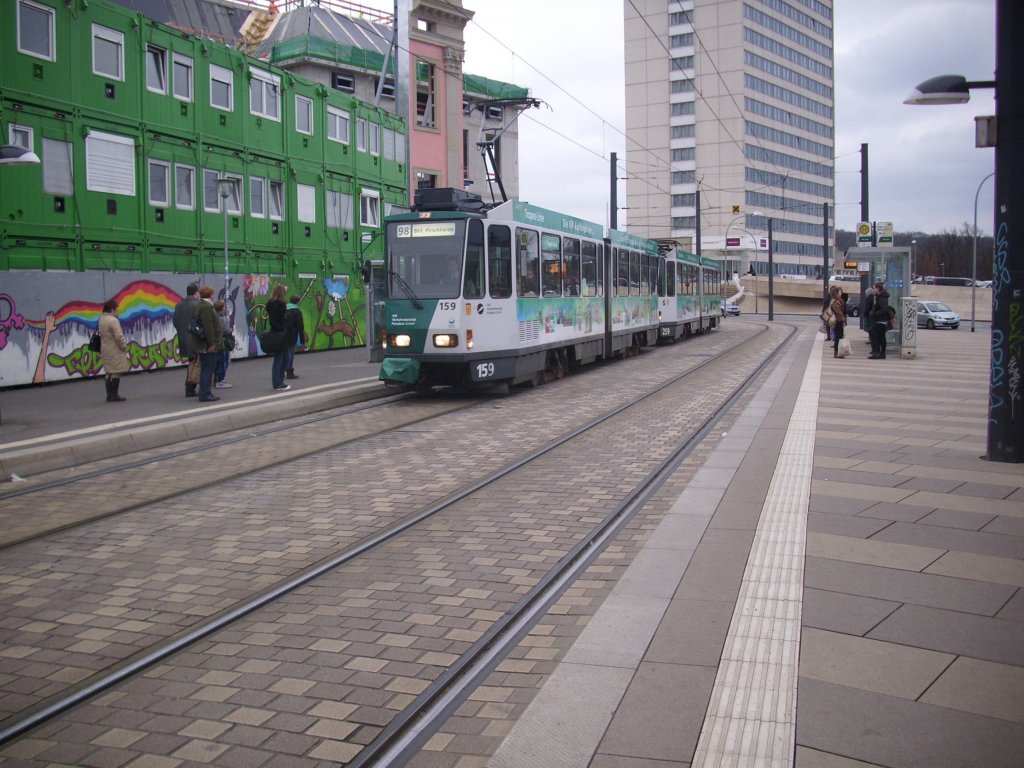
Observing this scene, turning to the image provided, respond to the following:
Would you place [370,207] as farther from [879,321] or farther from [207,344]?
[207,344]

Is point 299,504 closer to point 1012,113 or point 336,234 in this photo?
point 1012,113

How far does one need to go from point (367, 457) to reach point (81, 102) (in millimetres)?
13935

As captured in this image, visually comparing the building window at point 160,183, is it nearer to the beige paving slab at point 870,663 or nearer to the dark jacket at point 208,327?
the dark jacket at point 208,327

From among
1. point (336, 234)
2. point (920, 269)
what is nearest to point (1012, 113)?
point (336, 234)

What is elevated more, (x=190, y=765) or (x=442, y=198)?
(x=442, y=198)

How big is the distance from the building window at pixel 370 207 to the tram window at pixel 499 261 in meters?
16.5

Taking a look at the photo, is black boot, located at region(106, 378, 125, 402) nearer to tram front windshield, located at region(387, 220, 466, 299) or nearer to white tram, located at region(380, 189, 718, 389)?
white tram, located at region(380, 189, 718, 389)

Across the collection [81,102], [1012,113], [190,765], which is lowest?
[190,765]

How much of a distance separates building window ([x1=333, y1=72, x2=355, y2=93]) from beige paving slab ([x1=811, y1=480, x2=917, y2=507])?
40.6 metres

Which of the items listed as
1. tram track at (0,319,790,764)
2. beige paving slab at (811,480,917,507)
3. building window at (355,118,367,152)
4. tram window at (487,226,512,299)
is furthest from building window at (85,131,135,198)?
beige paving slab at (811,480,917,507)

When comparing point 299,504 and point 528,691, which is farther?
point 299,504

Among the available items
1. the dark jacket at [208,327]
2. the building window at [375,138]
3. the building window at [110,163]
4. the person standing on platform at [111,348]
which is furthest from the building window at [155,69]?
the building window at [375,138]

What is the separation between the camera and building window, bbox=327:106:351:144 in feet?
100

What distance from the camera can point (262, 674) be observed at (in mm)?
4645
